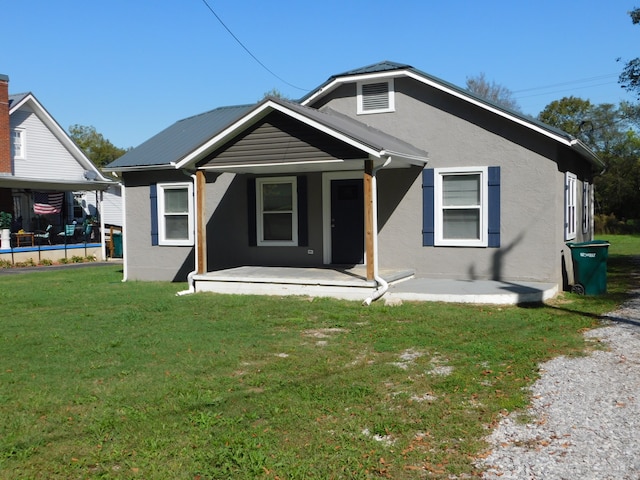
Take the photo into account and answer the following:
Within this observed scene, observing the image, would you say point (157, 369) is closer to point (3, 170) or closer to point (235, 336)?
point (235, 336)

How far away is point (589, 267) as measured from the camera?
38.3 ft

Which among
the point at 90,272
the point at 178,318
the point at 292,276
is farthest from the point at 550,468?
the point at 90,272

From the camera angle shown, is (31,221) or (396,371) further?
(31,221)

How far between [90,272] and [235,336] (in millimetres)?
11922

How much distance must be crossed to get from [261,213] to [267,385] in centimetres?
873

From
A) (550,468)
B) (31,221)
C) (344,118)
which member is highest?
(344,118)

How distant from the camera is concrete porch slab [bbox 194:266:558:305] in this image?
10.6 m

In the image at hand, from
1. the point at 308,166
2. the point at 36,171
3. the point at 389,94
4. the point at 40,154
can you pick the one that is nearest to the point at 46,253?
the point at 36,171

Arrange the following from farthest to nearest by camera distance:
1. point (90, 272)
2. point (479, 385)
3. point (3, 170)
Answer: point (3, 170), point (90, 272), point (479, 385)

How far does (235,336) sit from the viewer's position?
8242mm

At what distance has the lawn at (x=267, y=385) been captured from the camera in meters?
4.31

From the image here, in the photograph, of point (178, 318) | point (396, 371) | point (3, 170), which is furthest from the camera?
point (3, 170)

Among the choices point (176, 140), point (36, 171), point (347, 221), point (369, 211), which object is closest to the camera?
point (369, 211)

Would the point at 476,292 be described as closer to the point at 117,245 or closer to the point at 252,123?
the point at 252,123
